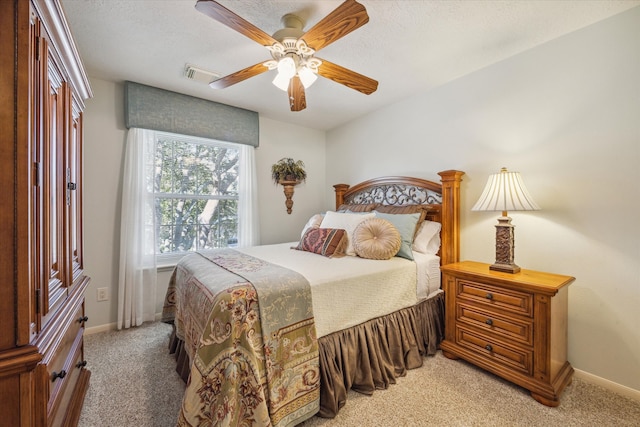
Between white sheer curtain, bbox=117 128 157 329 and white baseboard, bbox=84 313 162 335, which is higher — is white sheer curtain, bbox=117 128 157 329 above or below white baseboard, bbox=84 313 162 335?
above

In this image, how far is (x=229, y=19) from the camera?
1402 millimetres

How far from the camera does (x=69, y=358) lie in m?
1.32

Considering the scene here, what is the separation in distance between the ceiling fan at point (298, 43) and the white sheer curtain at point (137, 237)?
51.5 inches

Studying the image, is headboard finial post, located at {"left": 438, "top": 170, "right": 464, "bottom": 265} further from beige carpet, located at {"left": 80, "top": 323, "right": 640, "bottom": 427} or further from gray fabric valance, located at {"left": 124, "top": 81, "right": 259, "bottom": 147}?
gray fabric valance, located at {"left": 124, "top": 81, "right": 259, "bottom": 147}

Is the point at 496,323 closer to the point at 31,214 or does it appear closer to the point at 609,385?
the point at 609,385

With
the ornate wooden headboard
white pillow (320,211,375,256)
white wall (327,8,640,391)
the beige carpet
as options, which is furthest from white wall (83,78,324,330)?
white wall (327,8,640,391)

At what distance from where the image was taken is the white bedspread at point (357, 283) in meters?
1.67

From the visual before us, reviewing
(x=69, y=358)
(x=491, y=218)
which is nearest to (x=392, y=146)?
(x=491, y=218)

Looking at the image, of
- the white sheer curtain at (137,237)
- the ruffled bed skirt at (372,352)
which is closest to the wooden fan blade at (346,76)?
the ruffled bed skirt at (372,352)

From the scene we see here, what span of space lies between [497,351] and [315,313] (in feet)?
4.33

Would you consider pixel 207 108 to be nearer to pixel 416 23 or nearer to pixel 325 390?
pixel 416 23

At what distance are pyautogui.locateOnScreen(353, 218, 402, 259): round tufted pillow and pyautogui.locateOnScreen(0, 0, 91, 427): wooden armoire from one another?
182cm

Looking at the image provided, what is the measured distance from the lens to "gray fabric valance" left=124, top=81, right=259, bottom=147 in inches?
104

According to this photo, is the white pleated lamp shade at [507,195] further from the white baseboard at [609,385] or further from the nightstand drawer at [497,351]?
the white baseboard at [609,385]
